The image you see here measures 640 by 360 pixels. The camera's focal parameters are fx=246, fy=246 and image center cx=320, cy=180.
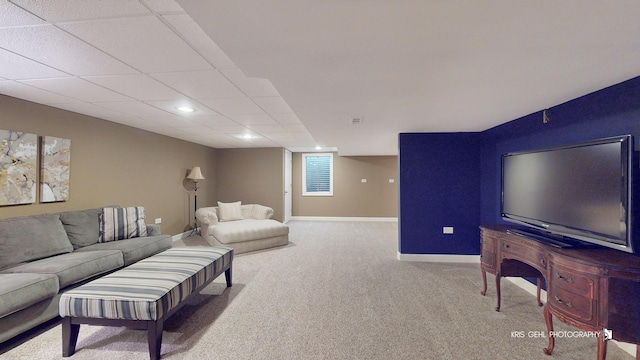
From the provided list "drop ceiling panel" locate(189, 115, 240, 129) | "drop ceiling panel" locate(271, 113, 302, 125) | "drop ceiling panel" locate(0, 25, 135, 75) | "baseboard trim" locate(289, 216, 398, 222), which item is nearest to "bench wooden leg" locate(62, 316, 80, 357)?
"drop ceiling panel" locate(0, 25, 135, 75)

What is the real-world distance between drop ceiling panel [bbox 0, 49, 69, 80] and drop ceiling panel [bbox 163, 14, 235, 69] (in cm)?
136

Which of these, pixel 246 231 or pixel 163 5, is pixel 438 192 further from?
pixel 163 5

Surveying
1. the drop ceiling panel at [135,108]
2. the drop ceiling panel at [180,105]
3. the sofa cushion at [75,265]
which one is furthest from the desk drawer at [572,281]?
the drop ceiling panel at [135,108]

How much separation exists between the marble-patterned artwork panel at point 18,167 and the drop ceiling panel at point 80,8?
2207 mm

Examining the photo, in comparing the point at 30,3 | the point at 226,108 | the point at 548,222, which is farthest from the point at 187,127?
the point at 548,222

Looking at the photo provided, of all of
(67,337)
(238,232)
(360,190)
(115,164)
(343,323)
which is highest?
(115,164)

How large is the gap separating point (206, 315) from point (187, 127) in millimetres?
3110

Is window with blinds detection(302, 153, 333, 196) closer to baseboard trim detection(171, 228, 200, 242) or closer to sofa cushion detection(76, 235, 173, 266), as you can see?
baseboard trim detection(171, 228, 200, 242)

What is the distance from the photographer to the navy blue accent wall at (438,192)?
12.7 feet

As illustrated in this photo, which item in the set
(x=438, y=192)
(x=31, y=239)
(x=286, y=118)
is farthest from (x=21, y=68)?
(x=438, y=192)

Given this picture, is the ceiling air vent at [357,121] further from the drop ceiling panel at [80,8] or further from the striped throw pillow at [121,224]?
the striped throw pillow at [121,224]

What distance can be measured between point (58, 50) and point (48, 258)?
211 centimetres

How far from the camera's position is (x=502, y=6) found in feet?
3.58

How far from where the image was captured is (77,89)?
247 centimetres
